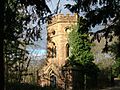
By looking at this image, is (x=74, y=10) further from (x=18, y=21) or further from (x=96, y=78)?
(x=96, y=78)

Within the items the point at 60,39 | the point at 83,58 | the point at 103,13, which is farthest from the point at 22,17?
the point at 60,39

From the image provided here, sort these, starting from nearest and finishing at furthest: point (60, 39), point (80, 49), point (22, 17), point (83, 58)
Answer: point (22, 17) < point (83, 58) < point (80, 49) < point (60, 39)

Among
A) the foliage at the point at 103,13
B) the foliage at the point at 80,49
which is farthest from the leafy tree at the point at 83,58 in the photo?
the foliage at the point at 103,13

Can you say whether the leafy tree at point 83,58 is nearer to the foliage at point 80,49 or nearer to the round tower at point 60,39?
the foliage at point 80,49

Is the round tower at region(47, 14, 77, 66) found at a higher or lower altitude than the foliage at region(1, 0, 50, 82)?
higher

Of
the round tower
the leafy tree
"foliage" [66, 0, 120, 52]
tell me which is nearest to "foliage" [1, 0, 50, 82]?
"foliage" [66, 0, 120, 52]

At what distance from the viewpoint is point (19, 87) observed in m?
23.0

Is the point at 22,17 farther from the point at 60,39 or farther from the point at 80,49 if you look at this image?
the point at 60,39

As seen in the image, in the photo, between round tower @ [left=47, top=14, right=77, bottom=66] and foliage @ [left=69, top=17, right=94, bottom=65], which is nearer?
foliage @ [left=69, top=17, right=94, bottom=65]

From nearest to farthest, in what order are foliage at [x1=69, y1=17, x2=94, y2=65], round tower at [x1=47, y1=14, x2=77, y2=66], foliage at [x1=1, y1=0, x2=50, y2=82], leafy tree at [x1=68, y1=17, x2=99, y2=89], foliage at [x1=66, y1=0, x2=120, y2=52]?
foliage at [x1=1, y1=0, x2=50, y2=82]
foliage at [x1=66, y1=0, x2=120, y2=52]
leafy tree at [x1=68, y1=17, x2=99, y2=89]
foliage at [x1=69, y1=17, x2=94, y2=65]
round tower at [x1=47, y1=14, x2=77, y2=66]

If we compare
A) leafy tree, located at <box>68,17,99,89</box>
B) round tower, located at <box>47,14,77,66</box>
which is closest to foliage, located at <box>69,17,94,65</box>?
leafy tree, located at <box>68,17,99,89</box>

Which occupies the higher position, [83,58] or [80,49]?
[80,49]

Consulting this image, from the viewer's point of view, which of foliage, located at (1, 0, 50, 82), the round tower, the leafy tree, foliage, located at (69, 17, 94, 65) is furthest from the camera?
the round tower

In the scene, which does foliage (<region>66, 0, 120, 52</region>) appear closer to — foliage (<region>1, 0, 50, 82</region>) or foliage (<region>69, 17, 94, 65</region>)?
foliage (<region>1, 0, 50, 82</region>)
